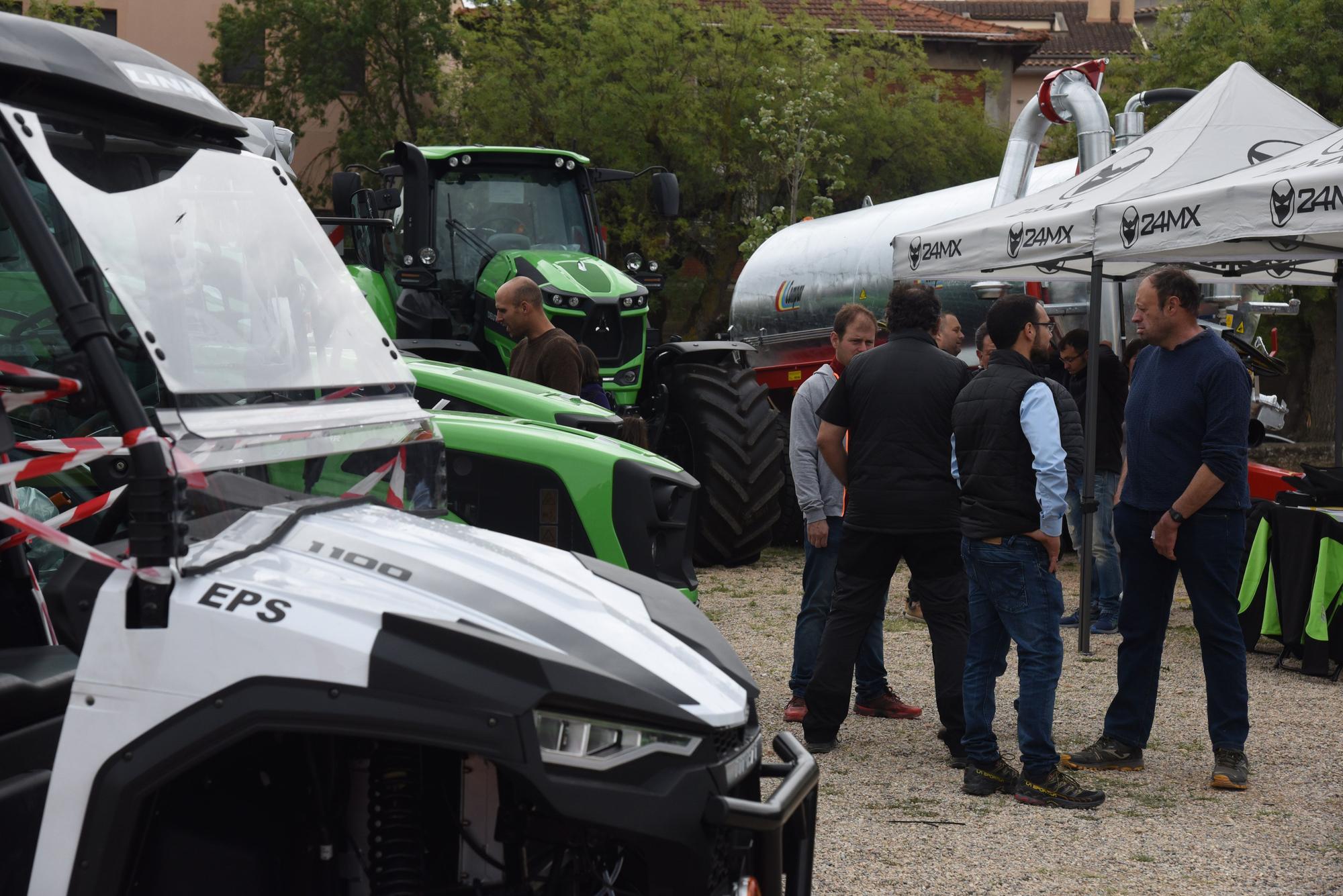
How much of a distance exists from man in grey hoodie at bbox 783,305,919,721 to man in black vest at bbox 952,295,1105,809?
92 centimetres

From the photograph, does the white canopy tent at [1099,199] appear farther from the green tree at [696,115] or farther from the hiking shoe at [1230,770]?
the green tree at [696,115]

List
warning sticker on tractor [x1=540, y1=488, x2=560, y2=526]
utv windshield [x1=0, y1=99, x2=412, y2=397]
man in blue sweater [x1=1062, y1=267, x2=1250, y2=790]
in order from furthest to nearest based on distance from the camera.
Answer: man in blue sweater [x1=1062, y1=267, x2=1250, y2=790]
warning sticker on tractor [x1=540, y1=488, x2=560, y2=526]
utv windshield [x1=0, y1=99, x2=412, y2=397]

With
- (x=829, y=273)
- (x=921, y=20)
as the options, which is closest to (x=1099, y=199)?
(x=829, y=273)

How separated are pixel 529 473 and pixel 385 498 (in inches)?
94.8

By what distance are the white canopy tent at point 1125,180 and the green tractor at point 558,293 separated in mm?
1780

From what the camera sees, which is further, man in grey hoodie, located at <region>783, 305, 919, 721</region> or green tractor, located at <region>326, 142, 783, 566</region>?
green tractor, located at <region>326, 142, 783, 566</region>

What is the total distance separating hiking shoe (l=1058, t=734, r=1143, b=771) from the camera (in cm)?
588

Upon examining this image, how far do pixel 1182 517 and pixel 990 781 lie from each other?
1.25 metres

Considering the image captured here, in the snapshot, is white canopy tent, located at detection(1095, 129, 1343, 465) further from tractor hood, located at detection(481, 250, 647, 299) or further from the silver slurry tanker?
tractor hood, located at detection(481, 250, 647, 299)

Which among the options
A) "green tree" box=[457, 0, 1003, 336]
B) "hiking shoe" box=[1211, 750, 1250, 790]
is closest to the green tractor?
"hiking shoe" box=[1211, 750, 1250, 790]

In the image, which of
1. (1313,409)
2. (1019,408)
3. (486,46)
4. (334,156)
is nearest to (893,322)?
(1019,408)

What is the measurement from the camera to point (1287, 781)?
5.79m

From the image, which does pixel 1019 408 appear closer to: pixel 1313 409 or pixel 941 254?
pixel 941 254

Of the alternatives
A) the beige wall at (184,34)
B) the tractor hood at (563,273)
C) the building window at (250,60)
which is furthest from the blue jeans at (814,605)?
the beige wall at (184,34)
